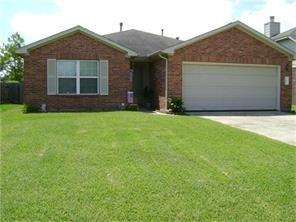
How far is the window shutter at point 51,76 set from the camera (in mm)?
17609

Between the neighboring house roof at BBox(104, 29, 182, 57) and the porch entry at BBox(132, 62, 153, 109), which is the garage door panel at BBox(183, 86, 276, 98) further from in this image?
the neighboring house roof at BBox(104, 29, 182, 57)

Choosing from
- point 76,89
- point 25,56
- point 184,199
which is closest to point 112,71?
point 76,89

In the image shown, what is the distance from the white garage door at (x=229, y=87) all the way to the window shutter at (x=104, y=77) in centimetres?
347

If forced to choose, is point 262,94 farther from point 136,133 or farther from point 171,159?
point 171,159

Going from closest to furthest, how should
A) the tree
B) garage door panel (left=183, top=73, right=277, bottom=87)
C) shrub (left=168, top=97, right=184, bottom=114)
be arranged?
1. shrub (left=168, top=97, right=184, bottom=114)
2. garage door panel (left=183, top=73, right=277, bottom=87)
3. the tree

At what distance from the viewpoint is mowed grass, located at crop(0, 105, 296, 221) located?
4531mm

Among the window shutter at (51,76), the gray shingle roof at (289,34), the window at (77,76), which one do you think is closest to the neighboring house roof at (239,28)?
the window at (77,76)

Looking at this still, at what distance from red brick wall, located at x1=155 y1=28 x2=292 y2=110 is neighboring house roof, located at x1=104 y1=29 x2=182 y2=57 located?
293 cm

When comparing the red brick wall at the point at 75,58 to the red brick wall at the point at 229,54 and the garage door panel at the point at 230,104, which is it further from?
the garage door panel at the point at 230,104

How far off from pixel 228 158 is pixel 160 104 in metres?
11.7

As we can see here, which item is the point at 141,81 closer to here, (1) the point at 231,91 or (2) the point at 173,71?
(2) the point at 173,71

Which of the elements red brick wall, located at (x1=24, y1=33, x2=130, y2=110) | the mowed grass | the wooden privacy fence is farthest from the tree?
the mowed grass

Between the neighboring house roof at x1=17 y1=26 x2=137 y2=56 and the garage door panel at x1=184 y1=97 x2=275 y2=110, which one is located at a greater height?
the neighboring house roof at x1=17 y1=26 x2=137 y2=56

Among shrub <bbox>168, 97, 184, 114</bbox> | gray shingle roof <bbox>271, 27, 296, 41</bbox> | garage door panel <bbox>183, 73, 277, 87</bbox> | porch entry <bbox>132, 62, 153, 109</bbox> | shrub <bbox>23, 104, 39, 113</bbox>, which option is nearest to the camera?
shrub <bbox>23, 104, 39, 113</bbox>
